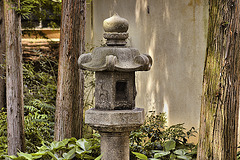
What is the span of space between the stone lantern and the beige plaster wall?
7.74ft

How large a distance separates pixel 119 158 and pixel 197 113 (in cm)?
251

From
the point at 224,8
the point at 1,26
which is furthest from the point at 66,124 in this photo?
the point at 1,26

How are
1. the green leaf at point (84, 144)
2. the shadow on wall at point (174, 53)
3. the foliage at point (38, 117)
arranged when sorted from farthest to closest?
the foliage at point (38, 117), the shadow on wall at point (174, 53), the green leaf at point (84, 144)

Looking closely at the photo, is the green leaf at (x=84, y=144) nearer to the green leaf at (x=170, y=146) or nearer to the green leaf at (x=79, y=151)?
the green leaf at (x=79, y=151)

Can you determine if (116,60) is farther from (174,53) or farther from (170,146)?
(174,53)

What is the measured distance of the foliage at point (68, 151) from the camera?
16.1ft

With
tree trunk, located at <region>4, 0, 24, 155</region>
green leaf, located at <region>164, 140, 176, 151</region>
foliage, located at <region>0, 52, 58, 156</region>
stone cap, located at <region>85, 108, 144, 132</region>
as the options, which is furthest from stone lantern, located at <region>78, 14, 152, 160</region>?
tree trunk, located at <region>4, 0, 24, 155</region>

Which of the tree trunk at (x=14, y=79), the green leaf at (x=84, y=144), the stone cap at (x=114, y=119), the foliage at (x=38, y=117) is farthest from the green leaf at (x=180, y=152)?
the tree trunk at (x=14, y=79)

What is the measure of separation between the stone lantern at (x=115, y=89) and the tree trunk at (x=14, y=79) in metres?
2.52

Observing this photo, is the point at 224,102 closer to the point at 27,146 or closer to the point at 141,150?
the point at 141,150

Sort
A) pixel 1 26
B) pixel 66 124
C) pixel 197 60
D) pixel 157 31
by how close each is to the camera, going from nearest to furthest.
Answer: pixel 66 124 < pixel 197 60 < pixel 157 31 < pixel 1 26

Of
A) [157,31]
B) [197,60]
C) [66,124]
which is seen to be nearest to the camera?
[66,124]

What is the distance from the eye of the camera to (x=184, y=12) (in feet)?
22.2

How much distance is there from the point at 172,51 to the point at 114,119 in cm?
333
